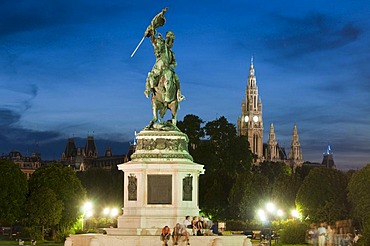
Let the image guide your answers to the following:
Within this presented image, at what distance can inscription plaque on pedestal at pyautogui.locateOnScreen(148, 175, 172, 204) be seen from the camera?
1626 inches

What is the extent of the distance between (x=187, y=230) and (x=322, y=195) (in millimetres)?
49985

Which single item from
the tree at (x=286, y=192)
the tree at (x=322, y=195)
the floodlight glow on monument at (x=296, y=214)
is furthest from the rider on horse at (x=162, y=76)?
the tree at (x=286, y=192)

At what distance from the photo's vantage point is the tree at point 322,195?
80.2m

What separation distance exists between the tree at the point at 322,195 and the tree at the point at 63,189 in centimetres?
2349

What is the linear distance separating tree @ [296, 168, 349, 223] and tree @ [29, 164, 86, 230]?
77.1 feet

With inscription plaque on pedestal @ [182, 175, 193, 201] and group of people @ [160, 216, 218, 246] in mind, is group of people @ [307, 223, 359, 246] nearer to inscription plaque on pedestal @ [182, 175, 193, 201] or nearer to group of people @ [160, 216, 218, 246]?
group of people @ [160, 216, 218, 246]

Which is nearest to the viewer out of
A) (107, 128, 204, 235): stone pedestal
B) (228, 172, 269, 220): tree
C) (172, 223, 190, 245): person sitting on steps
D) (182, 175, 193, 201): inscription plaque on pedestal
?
(172, 223, 190, 245): person sitting on steps

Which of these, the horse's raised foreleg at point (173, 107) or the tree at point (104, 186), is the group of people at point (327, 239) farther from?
the tree at point (104, 186)

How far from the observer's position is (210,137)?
111375 mm

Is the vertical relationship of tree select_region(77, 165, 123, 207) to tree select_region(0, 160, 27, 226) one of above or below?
above

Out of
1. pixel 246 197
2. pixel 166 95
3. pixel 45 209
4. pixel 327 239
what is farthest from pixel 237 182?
pixel 166 95

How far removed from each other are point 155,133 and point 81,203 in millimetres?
38422

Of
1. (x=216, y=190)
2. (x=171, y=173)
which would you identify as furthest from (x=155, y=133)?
(x=216, y=190)

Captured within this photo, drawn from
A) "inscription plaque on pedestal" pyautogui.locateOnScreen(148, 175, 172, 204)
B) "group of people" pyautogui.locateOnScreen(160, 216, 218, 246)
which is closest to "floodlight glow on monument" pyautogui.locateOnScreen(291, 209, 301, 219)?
"group of people" pyautogui.locateOnScreen(160, 216, 218, 246)
